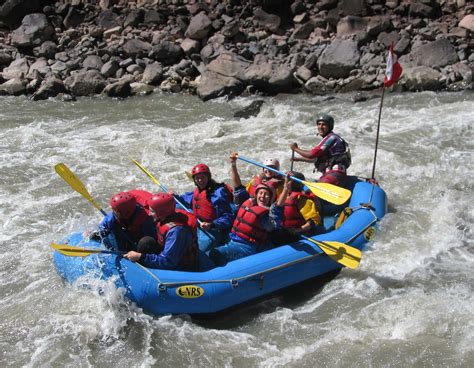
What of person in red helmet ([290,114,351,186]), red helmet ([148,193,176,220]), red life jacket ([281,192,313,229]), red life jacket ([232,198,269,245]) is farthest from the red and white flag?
red helmet ([148,193,176,220])

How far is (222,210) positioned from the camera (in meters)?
5.21

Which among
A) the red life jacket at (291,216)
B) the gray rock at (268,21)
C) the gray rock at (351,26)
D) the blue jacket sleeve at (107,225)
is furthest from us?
A: the gray rock at (268,21)

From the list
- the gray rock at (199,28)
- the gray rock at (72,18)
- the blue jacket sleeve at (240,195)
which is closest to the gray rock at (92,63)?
the gray rock at (199,28)

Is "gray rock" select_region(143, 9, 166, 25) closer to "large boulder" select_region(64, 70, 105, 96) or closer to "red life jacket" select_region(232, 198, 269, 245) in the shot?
"large boulder" select_region(64, 70, 105, 96)

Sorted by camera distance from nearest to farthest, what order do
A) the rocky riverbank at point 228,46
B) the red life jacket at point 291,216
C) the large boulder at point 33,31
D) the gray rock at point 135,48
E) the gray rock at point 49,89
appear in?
the red life jacket at point 291,216
the rocky riverbank at point 228,46
the gray rock at point 49,89
the gray rock at point 135,48
the large boulder at point 33,31

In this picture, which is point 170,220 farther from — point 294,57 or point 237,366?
point 294,57

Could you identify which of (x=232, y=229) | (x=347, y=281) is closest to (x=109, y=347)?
(x=232, y=229)

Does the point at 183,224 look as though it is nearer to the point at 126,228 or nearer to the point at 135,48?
the point at 126,228

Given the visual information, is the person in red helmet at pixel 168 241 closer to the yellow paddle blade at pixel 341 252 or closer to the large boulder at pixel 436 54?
the yellow paddle blade at pixel 341 252

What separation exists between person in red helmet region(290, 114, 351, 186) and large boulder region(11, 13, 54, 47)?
13132 mm

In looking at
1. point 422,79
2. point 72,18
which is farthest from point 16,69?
point 422,79

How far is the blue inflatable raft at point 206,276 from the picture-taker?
14.8 ft

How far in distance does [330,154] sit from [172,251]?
251cm

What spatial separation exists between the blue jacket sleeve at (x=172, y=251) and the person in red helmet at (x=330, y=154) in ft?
7.13
